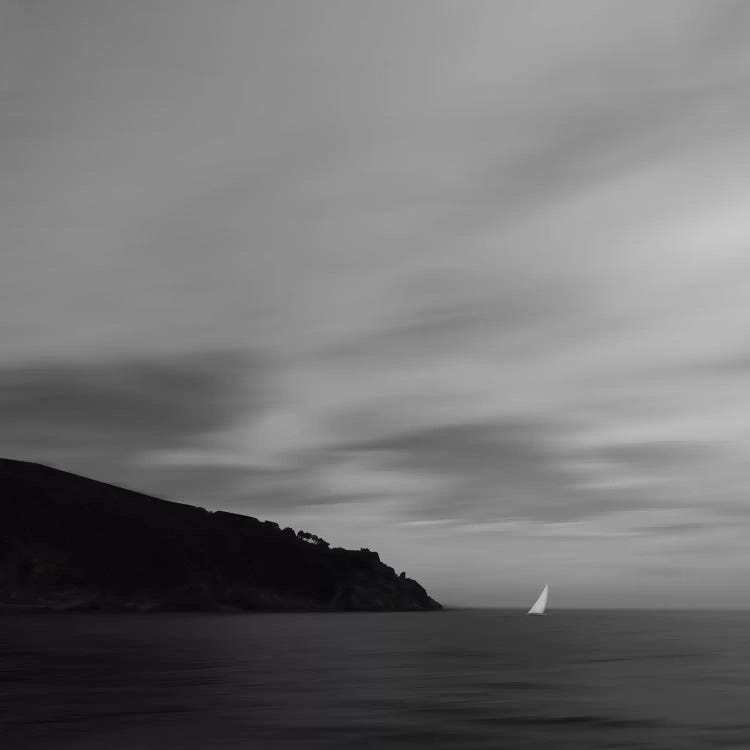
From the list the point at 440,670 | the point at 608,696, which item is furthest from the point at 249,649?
the point at 608,696

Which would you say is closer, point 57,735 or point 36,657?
point 57,735

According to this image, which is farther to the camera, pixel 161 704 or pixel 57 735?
pixel 161 704

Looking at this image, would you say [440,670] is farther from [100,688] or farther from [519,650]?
[519,650]

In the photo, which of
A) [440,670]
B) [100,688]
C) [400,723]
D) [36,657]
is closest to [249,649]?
[36,657]

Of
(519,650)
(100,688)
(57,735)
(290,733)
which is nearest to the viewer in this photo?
(57,735)

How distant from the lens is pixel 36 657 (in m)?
81.4

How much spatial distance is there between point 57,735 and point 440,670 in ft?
149

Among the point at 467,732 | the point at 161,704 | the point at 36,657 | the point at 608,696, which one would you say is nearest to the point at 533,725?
the point at 467,732

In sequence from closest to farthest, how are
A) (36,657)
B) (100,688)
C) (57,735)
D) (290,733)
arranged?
1. (57,735)
2. (290,733)
3. (100,688)
4. (36,657)

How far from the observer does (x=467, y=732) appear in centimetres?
3900

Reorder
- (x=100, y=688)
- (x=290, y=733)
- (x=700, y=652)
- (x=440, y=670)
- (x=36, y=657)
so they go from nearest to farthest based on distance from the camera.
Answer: (x=290, y=733)
(x=100, y=688)
(x=440, y=670)
(x=36, y=657)
(x=700, y=652)

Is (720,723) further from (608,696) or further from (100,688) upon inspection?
(100,688)

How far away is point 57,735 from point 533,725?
21.3 metres

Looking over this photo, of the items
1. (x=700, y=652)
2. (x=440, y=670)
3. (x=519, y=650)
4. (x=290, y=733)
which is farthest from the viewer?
(x=519, y=650)
